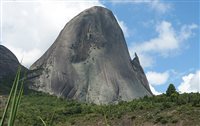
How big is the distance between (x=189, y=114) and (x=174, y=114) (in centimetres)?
388

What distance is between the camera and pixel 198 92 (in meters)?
110

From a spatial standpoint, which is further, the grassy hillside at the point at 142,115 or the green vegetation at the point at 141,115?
the green vegetation at the point at 141,115

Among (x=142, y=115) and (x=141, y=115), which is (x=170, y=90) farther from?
(x=142, y=115)

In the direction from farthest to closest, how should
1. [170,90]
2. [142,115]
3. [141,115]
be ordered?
[170,90] → [141,115] → [142,115]

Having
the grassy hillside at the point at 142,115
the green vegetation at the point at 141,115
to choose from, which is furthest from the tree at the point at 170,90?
the grassy hillside at the point at 142,115

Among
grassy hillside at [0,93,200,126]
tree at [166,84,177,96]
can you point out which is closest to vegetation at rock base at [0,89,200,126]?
grassy hillside at [0,93,200,126]

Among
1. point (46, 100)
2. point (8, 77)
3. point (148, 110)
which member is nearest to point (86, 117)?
point (148, 110)

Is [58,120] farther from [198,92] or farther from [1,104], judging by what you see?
[198,92]

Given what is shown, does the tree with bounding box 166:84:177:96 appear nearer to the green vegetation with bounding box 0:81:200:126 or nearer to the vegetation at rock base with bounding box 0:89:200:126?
the green vegetation with bounding box 0:81:200:126

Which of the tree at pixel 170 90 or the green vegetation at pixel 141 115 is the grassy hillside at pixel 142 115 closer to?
the green vegetation at pixel 141 115

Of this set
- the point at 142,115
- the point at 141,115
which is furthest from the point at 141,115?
the point at 142,115

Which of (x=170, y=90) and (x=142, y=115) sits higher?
(x=170, y=90)

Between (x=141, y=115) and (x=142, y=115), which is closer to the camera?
(x=142, y=115)

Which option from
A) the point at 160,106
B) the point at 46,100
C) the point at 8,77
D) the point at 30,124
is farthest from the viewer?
the point at 8,77
